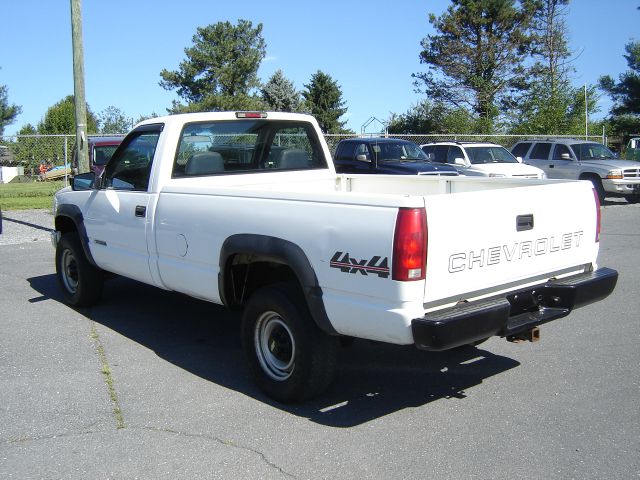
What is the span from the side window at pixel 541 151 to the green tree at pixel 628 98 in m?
28.8

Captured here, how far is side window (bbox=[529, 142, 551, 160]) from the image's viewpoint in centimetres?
1919

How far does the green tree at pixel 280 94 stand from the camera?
5322 cm

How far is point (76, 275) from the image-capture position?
7.16m

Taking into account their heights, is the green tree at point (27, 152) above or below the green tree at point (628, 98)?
below

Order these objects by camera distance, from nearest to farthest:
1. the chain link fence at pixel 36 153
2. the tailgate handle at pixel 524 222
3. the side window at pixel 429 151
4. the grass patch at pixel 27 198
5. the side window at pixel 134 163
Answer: the tailgate handle at pixel 524 222 < the side window at pixel 134 163 < the grass patch at pixel 27 198 < the side window at pixel 429 151 < the chain link fence at pixel 36 153

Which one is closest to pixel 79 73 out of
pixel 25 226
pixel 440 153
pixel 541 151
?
pixel 25 226

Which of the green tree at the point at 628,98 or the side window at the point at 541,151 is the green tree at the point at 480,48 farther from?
the side window at the point at 541,151

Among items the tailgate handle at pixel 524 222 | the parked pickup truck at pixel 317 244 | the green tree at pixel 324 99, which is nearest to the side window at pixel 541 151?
the parked pickup truck at pixel 317 244

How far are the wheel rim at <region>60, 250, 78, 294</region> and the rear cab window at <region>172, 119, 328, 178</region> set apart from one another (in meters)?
2.25

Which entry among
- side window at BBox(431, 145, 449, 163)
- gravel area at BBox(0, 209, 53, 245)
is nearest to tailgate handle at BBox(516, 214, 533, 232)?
gravel area at BBox(0, 209, 53, 245)

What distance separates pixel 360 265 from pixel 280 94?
5107cm

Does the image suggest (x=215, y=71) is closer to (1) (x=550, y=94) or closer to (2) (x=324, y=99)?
(2) (x=324, y=99)

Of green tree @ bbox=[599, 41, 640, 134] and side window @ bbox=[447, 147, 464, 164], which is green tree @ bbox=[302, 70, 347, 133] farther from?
side window @ bbox=[447, 147, 464, 164]

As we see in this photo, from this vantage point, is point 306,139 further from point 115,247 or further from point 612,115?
point 612,115
